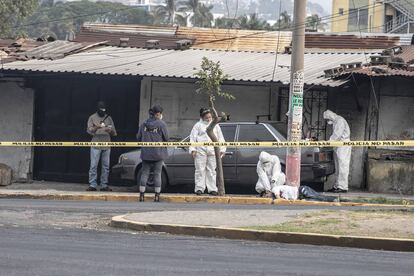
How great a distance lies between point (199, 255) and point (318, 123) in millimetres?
10388

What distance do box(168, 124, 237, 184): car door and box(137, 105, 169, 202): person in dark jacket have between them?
6.66ft

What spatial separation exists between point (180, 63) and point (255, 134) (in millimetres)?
3638

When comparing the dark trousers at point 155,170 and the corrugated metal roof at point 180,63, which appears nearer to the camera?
the dark trousers at point 155,170

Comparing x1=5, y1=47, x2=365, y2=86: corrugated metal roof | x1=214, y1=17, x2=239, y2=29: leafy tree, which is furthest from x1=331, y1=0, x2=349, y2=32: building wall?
x1=5, y1=47, x2=365, y2=86: corrugated metal roof

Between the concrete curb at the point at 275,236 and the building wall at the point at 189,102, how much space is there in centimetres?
808

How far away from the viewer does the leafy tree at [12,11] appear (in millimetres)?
44219

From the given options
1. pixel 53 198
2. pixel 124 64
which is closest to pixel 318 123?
pixel 124 64

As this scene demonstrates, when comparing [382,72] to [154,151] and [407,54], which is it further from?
[154,151]

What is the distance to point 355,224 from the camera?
11188mm

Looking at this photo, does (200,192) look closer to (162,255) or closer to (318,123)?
(318,123)

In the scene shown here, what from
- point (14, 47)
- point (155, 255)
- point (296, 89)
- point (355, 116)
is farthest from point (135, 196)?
point (14, 47)

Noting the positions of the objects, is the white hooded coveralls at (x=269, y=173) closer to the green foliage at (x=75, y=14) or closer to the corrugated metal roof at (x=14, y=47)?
the corrugated metal roof at (x=14, y=47)

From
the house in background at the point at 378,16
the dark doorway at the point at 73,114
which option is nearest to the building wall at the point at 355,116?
the dark doorway at the point at 73,114

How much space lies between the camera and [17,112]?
20.4 m
